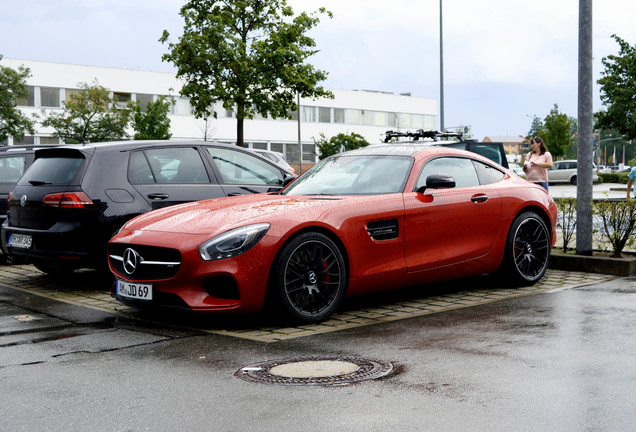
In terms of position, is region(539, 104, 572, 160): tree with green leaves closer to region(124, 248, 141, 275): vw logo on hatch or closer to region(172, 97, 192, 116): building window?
region(172, 97, 192, 116): building window

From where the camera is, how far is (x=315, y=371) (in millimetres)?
5035

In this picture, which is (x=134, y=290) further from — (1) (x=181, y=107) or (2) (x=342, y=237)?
(1) (x=181, y=107)

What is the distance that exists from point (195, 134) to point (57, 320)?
61933mm

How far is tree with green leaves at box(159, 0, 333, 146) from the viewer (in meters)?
31.1

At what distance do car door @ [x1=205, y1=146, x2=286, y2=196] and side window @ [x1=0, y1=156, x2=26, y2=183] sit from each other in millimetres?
3832

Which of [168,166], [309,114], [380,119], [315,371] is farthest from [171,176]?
[380,119]

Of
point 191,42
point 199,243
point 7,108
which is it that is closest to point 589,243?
point 199,243

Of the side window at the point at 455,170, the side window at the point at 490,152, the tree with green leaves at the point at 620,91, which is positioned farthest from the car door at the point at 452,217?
the tree with green leaves at the point at 620,91

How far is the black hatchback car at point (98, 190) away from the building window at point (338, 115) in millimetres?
72269

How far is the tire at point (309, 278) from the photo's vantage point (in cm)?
641

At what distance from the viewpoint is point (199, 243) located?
20.8ft

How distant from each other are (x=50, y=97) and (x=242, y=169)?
55862mm

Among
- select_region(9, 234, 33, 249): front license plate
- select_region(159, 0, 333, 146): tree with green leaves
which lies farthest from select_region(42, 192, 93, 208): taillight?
select_region(159, 0, 333, 146): tree with green leaves

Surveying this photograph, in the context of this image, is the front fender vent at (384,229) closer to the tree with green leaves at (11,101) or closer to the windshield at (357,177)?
the windshield at (357,177)
